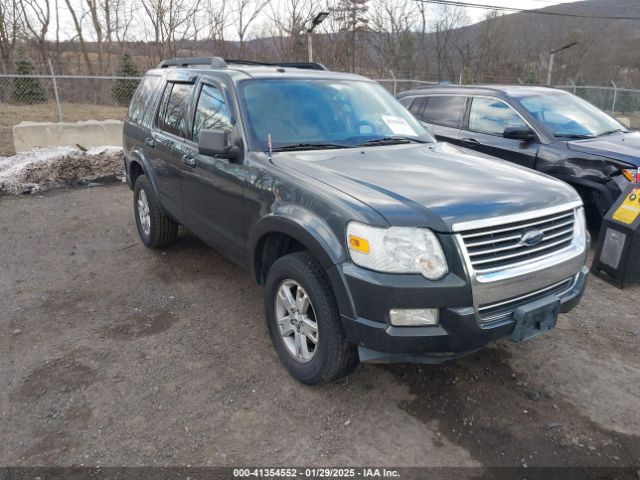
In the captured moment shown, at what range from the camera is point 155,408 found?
285 cm

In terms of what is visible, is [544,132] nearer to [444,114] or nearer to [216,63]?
[444,114]

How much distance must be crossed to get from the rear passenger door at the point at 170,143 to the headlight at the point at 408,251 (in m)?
2.41

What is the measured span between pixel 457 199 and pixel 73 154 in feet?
27.4

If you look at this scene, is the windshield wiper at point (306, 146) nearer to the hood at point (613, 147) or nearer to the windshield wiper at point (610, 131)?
the hood at point (613, 147)

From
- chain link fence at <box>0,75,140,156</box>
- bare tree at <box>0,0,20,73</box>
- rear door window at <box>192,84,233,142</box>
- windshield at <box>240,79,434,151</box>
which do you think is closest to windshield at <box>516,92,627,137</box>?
windshield at <box>240,79,434,151</box>

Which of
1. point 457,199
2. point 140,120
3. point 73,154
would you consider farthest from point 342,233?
point 73,154

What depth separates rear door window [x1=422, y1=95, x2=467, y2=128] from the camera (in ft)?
22.1

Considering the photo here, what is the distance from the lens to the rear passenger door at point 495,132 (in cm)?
590

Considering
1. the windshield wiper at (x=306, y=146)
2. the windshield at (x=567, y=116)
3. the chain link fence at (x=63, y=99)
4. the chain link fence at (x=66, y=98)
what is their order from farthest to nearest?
1. the chain link fence at (x=63, y=99)
2. the chain link fence at (x=66, y=98)
3. the windshield at (x=567, y=116)
4. the windshield wiper at (x=306, y=146)

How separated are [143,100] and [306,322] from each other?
141 inches

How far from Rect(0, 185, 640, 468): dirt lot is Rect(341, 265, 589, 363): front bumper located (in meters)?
0.54

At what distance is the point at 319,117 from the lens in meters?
3.65

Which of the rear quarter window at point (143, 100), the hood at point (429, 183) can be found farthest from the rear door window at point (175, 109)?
the hood at point (429, 183)

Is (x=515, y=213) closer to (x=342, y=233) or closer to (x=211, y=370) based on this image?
(x=342, y=233)
